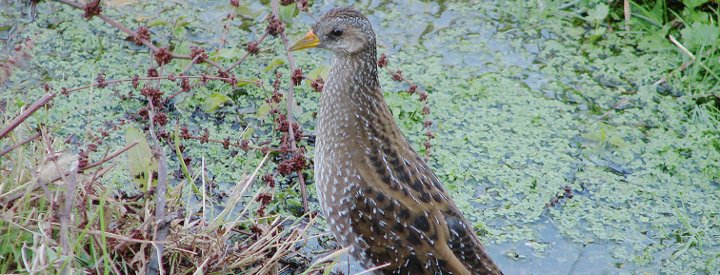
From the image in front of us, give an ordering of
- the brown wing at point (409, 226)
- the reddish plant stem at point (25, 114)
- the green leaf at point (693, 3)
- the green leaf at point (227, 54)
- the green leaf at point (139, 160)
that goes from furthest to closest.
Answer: the green leaf at point (693, 3) → the green leaf at point (227, 54) → the green leaf at point (139, 160) → the brown wing at point (409, 226) → the reddish plant stem at point (25, 114)

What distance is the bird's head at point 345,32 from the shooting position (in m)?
4.11

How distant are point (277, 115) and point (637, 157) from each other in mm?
1752

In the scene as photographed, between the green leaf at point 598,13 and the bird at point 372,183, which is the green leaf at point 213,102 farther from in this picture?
the green leaf at point 598,13

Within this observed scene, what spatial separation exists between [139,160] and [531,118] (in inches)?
81.5

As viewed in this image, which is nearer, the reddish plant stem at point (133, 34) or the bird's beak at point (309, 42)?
the bird's beak at point (309, 42)

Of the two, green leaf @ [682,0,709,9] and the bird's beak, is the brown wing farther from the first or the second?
green leaf @ [682,0,709,9]

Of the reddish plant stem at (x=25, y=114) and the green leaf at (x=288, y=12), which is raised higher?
the reddish plant stem at (x=25, y=114)

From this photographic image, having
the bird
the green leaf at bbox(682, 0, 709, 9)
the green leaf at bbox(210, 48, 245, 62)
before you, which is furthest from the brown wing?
the green leaf at bbox(682, 0, 709, 9)

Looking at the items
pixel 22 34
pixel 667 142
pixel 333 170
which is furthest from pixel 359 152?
pixel 22 34

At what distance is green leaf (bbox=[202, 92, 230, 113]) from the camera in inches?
197

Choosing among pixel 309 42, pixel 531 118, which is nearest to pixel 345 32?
pixel 309 42

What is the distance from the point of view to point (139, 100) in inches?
198

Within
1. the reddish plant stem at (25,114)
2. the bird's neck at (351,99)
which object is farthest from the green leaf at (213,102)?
the reddish plant stem at (25,114)

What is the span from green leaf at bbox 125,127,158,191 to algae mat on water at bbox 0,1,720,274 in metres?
0.40
